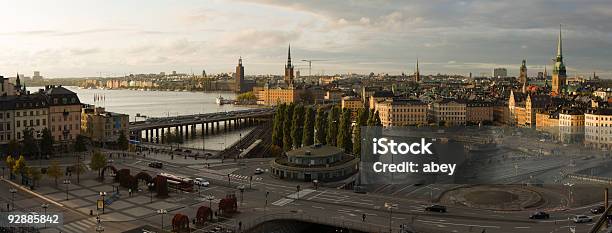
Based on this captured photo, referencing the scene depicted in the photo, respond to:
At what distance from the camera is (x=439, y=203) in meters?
29.1

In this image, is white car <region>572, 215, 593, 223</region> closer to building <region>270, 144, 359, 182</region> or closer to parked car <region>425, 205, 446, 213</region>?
parked car <region>425, 205, 446, 213</region>

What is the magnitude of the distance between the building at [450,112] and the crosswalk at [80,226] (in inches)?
2502

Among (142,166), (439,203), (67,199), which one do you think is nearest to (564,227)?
(439,203)

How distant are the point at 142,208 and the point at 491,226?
16.7 meters

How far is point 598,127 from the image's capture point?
5894 centimetres

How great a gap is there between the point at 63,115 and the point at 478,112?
5973 cm

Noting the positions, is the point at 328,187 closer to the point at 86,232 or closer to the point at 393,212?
the point at 393,212

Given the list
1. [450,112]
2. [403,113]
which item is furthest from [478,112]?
[403,113]

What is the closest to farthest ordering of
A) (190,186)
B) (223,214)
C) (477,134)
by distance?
(223,214), (190,186), (477,134)

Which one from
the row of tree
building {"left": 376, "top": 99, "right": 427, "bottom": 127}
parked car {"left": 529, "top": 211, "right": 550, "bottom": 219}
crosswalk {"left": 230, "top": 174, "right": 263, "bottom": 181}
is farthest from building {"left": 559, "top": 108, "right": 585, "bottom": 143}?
crosswalk {"left": 230, "top": 174, "right": 263, "bottom": 181}

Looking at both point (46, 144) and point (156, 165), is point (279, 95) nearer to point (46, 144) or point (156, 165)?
point (46, 144)

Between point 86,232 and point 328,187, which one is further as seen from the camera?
point 328,187

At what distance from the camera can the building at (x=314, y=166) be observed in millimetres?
34656

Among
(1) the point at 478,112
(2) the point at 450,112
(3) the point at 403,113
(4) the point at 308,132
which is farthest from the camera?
(1) the point at 478,112
